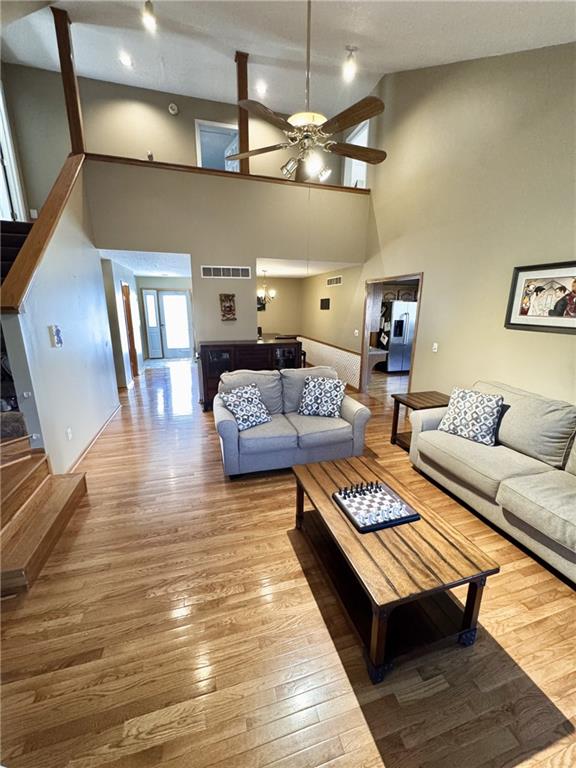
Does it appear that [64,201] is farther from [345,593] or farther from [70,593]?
[345,593]

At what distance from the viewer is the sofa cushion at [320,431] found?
308cm

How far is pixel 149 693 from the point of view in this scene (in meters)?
1.40

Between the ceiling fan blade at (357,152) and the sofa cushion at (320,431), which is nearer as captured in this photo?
the ceiling fan blade at (357,152)

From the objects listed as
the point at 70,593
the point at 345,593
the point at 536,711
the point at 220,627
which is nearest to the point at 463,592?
the point at 536,711

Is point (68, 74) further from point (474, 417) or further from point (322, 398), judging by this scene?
point (474, 417)

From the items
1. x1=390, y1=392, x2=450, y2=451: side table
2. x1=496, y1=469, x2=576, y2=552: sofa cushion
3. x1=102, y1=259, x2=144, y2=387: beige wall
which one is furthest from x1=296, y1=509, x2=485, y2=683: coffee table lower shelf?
x1=102, y1=259, x2=144, y2=387: beige wall

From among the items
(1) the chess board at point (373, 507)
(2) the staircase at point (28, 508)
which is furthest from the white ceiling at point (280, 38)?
(2) the staircase at point (28, 508)

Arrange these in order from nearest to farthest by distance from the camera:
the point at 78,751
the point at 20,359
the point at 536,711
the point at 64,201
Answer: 1. the point at 78,751
2. the point at 536,711
3. the point at 20,359
4. the point at 64,201

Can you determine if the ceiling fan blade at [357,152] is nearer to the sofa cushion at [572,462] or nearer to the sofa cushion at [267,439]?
the sofa cushion at [267,439]

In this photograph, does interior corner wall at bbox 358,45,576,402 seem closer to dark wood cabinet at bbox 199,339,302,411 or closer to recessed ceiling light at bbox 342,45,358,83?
recessed ceiling light at bbox 342,45,358,83

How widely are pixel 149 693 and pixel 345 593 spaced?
105 centimetres

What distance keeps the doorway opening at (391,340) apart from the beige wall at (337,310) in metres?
0.40

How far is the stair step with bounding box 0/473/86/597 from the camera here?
1.85 m

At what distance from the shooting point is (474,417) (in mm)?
2881
